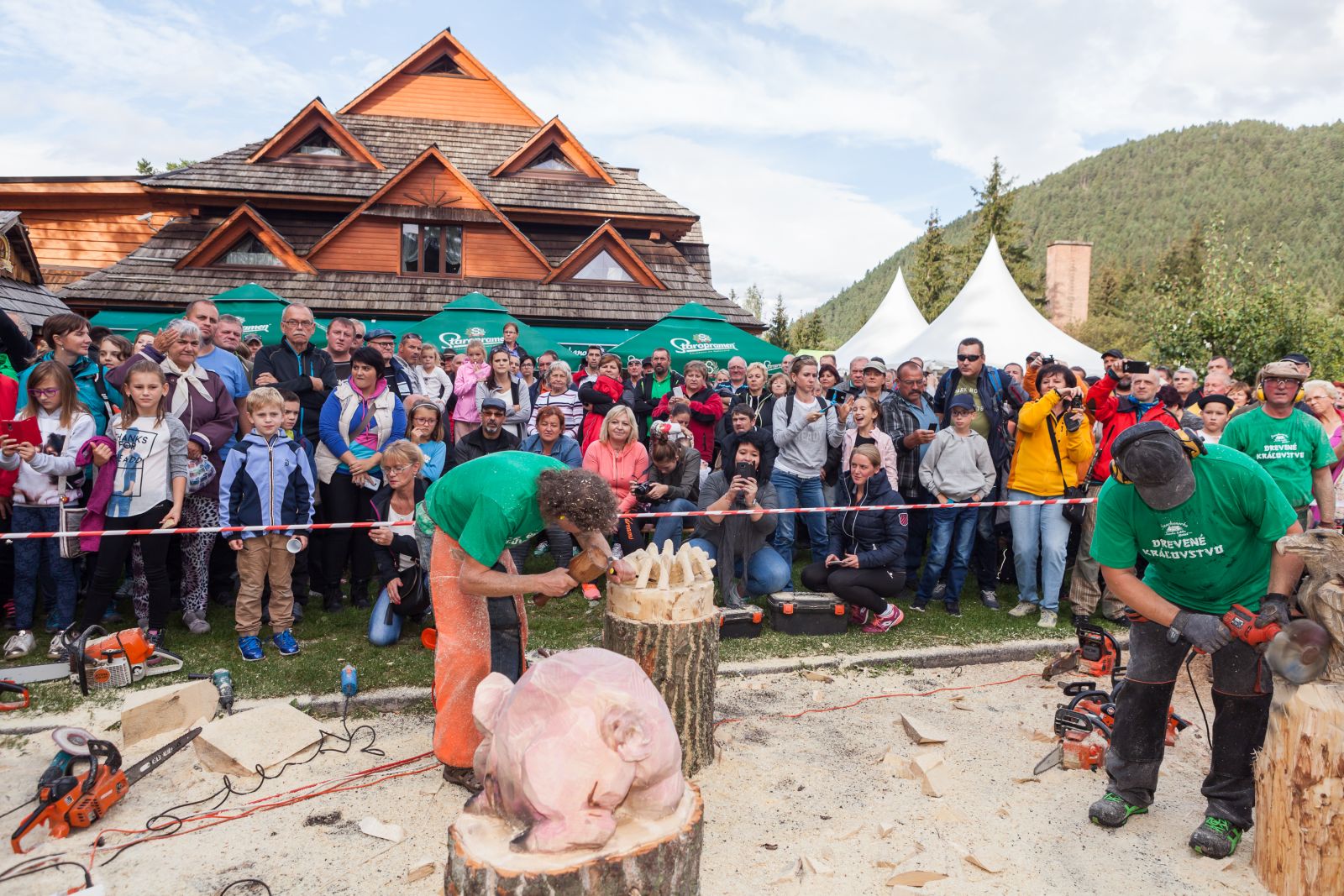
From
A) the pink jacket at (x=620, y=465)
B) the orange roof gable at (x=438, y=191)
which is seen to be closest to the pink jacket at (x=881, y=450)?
the pink jacket at (x=620, y=465)

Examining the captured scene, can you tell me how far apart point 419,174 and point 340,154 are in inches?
110

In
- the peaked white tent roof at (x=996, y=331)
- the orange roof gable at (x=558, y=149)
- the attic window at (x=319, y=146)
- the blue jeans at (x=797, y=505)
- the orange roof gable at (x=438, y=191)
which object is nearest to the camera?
the blue jeans at (x=797, y=505)

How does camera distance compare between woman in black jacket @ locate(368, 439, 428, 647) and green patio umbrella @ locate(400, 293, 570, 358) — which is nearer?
woman in black jacket @ locate(368, 439, 428, 647)

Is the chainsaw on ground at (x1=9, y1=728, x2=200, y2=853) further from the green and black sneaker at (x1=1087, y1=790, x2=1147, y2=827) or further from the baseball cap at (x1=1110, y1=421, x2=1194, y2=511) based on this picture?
the baseball cap at (x1=1110, y1=421, x2=1194, y2=511)

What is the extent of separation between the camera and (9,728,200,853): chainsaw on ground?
315cm

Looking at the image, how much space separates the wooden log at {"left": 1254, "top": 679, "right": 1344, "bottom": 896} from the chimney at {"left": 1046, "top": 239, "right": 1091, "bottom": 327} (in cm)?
4179

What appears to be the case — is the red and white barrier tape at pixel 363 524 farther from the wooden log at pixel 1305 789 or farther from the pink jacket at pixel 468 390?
the wooden log at pixel 1305 789

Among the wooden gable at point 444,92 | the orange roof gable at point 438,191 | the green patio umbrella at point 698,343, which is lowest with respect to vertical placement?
the green patio umbrella at point 698,343

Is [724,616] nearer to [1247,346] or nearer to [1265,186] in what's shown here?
[1247,346]

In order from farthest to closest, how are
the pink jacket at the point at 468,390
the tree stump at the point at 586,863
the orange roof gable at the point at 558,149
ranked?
the orange roof gable at the point at 558,149 → the pink jacket at the point at 468,390 → the tree stump at the point at 586,863

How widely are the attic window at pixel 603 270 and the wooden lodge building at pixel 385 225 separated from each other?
27mm

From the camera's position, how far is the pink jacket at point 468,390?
7344 mm

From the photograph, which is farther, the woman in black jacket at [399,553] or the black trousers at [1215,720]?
the woman in black jacket at [399,553]

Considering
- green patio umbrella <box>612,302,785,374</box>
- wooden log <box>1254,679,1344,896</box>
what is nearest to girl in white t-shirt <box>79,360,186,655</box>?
green patio umbrella <box>612,302,785,374</box>
